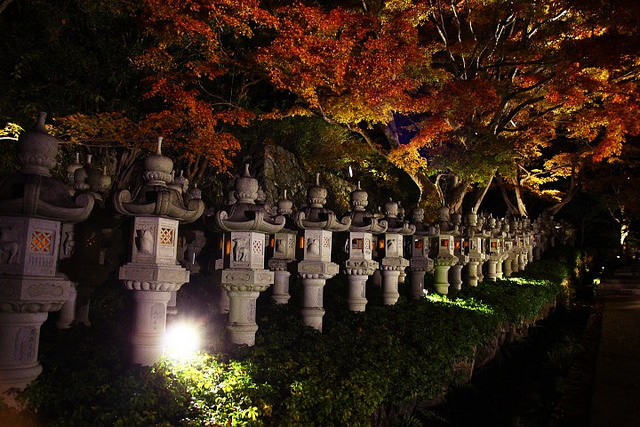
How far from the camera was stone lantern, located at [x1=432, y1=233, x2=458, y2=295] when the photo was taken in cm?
1805

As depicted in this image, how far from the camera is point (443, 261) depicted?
59.2 ft

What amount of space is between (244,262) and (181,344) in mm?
1770

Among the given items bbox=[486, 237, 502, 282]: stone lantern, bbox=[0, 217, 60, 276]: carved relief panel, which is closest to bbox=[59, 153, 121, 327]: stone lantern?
bbox=[0, 217, 60, 276]: carved relief panel

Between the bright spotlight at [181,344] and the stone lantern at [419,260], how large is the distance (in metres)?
9.28

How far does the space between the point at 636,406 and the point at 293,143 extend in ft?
70.8

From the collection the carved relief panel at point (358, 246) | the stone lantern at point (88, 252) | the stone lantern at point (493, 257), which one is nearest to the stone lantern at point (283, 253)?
the carved relief panel at point (358, 246)

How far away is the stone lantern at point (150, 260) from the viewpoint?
7.72m

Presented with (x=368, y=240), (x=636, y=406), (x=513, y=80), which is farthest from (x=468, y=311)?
(x=513, y=80)

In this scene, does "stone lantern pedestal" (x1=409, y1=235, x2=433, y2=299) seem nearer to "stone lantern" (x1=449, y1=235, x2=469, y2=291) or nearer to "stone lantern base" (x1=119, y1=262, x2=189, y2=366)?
"stone lantern" (x1=449, y1=235, x2=469, y2=291)

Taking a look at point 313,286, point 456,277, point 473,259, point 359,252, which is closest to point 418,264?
point 456,277

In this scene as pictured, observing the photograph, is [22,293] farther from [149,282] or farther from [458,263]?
[458,263]

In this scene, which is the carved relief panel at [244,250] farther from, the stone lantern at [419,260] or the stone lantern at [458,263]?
the stone lantern at [458,263]

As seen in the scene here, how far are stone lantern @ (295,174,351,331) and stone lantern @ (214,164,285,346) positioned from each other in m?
1.68

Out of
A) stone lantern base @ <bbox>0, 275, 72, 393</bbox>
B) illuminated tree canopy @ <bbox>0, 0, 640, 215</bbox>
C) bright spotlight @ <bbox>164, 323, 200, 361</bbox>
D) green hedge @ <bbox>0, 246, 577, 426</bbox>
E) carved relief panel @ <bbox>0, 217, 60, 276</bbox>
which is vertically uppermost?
illuminated tree canopy @ <bbox>0, 0, 640, 215</bbox>
